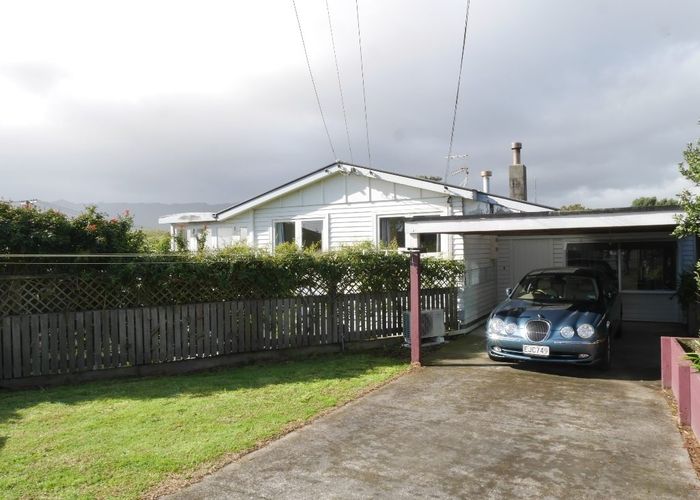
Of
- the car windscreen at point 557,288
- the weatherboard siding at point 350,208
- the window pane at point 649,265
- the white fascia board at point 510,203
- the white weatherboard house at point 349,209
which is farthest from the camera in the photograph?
the window pane at point 649,265

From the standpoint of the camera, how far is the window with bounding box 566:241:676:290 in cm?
1216

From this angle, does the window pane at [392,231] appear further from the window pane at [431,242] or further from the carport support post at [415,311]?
the carport support post at [415,311]

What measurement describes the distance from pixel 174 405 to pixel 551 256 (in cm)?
1120

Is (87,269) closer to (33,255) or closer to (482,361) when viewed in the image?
(33,255)

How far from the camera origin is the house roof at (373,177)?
1129cm

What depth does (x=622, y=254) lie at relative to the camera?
12.7 metres

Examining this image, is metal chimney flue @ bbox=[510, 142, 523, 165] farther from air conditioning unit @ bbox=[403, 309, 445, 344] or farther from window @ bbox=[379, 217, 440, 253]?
air conditioning unit @ bbox=[403, 309, 445, 344]

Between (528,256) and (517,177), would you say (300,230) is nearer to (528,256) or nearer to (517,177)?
(528,256)

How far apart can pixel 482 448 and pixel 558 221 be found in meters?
4.03

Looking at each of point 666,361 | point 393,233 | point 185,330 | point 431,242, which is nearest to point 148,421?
point 185,330

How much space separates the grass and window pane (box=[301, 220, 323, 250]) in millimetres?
6259

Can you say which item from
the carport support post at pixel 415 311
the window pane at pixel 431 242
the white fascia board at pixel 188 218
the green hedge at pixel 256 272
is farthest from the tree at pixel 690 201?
the white fascia board at pixel 188 218

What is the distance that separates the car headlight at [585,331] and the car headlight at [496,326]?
108 cm

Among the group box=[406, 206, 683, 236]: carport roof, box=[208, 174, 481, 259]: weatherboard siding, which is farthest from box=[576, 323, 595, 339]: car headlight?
box=[208, 174, 481, 259]: weatherboard siding
